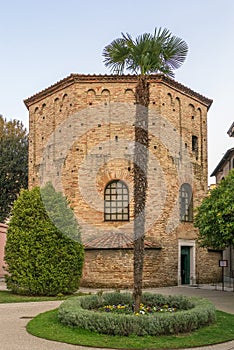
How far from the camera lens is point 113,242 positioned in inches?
938

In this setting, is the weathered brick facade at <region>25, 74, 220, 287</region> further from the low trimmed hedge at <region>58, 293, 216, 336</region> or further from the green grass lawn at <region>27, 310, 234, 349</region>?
the green grass lawn at <region>27, 310, 234, 349</region>

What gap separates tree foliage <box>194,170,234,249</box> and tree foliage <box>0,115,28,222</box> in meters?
20.1

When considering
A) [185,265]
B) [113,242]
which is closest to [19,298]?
[113,242]

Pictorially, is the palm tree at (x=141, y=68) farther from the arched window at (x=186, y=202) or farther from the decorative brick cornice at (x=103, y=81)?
the arched window at (x=186, y=202)

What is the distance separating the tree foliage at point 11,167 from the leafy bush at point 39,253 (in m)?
16.0

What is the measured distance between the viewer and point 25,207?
1945cm

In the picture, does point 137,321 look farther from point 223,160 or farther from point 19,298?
point 223,160

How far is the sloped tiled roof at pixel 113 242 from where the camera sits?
2347 cm

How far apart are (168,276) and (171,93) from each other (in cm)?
1069

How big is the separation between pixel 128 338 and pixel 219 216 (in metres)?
7.58

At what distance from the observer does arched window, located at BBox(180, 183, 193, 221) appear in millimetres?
27189

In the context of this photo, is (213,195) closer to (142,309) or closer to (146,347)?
(142,309)

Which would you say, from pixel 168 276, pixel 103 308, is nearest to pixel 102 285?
pixel 168 276

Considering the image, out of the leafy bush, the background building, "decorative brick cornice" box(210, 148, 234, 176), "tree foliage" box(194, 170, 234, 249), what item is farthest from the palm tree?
"decorative brick cornice" box(210, 148, 234, 176)
